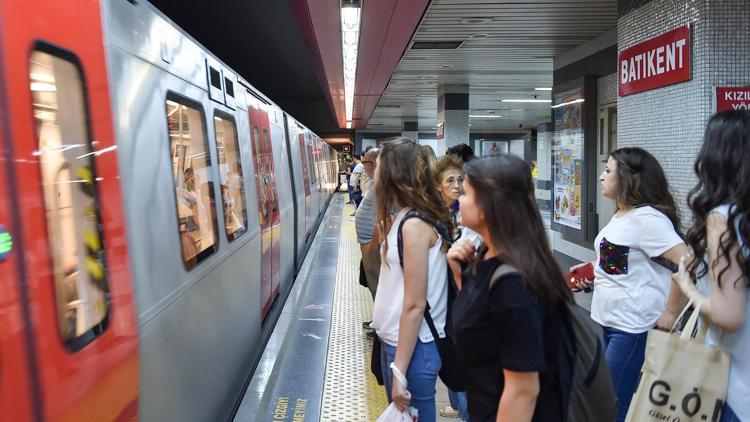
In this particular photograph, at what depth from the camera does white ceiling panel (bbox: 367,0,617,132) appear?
7.43 metres

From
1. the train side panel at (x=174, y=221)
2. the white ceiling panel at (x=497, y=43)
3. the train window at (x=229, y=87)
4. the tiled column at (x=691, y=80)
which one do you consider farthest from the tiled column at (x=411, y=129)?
the train side panel at (x=174, y=221)

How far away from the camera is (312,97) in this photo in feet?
127

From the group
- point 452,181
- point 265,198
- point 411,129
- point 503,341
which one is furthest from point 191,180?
point 411,129

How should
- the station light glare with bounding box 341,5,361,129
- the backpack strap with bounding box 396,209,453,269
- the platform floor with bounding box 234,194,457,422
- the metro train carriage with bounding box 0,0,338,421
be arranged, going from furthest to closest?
the station light glare with bounding box 341,5,361,129
the platform floor with bounding box 234,194,457,422
the backpack strap with bounding box 396,209,453,269
the metro train carriage with bounding box 0,0,338,421

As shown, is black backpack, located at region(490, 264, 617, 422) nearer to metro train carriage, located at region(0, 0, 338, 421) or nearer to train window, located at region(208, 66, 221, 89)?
metro train carriage, located at region(0, 0, 338, 421)

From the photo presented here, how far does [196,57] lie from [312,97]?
3553 cm

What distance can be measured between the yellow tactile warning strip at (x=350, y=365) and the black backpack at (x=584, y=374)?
8.35 ft

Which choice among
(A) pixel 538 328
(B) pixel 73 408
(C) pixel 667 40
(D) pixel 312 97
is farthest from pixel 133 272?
(D) pixel 312 97

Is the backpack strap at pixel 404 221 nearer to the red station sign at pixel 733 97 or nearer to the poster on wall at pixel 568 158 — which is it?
the red station sign at pixel 733 97

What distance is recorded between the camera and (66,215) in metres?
1.87

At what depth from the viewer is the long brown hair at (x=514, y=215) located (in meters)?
1.75

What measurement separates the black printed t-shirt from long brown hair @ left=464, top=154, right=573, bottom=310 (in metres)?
0.06

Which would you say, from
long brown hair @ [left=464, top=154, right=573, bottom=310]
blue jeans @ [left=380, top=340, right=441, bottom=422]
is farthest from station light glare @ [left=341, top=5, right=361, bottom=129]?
long brown hair @ [left=464, top=154, right=573, bottom=310]

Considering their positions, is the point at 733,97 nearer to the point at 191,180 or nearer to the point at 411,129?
the point at 191,180
